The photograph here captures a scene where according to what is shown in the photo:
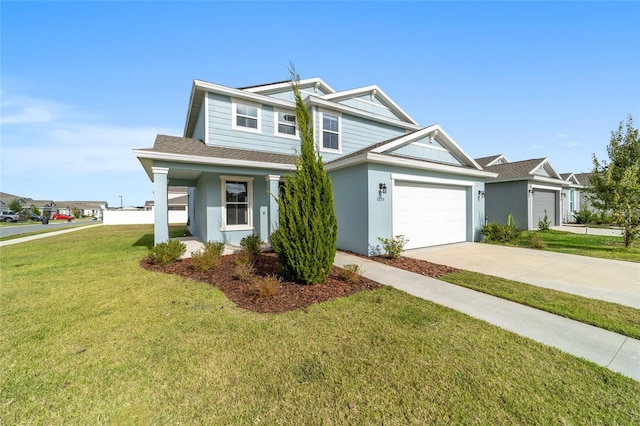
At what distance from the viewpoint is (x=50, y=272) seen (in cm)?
662

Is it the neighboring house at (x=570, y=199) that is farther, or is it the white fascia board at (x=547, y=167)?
the neighboring house at (x=570, y=199)

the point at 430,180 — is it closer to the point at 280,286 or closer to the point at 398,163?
the point at 398,163

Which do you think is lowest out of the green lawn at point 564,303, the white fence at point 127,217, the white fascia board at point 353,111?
the green lawn at point 564,303

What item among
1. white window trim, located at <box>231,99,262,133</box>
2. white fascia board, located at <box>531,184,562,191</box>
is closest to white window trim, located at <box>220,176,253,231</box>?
white window trim, located at <box>231,99,262,133</box>

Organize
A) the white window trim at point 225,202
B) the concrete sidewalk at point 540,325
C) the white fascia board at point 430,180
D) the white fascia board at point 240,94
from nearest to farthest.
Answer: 1. the concrete sidewalk at point 540,325
2. the white fascia board at point 430,180
3. the white fascia board at point 240,94
4. the white window trim at point 225,202

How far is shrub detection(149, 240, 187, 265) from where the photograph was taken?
710cm

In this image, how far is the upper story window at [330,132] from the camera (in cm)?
1160

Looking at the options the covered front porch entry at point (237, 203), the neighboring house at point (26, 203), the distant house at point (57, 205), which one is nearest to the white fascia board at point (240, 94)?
the covered front porch entry at point (237, 203)

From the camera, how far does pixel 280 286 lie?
515 centimetres

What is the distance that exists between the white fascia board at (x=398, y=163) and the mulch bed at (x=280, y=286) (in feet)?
10.5

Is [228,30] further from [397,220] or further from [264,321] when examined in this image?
[264,321]

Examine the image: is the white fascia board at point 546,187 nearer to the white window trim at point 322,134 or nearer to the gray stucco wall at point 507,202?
the gray stucco wall at point 507,202

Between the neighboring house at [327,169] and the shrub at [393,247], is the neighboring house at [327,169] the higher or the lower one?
the higher one

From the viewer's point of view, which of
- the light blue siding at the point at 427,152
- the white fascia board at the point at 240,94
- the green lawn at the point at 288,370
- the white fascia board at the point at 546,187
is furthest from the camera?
the white fascia board at the point at 546,187
